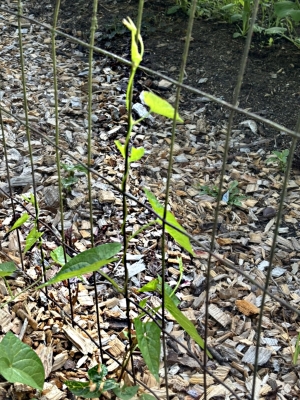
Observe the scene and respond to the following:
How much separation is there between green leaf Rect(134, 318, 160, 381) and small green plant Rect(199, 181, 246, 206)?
1.10 meters

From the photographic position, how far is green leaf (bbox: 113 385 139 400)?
137 cm

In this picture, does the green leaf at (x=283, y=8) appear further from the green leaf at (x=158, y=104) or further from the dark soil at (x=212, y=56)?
the green leaf at (x=158, y=104)

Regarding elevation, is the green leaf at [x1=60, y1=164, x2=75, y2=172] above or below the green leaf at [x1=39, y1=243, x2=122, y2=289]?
below

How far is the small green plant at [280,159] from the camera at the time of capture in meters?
2.43

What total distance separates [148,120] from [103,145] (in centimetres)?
32

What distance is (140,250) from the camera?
6.68ft

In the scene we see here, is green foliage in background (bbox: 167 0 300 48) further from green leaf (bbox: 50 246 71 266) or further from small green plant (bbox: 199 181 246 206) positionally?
green leaf (bbox: 50 246 71 266)

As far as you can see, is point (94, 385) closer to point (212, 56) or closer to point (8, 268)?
point (8, 268)

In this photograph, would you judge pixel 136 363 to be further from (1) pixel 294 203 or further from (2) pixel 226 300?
(1) pixel 294 203

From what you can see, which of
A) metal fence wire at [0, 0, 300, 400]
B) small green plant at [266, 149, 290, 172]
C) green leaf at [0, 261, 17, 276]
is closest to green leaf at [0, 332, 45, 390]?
metal fence wire at [0, 0, 300, 400]

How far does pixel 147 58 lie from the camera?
10.8ft

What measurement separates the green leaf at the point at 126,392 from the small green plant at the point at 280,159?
1.34 metres

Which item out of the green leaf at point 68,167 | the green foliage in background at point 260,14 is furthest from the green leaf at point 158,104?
the green foliage in background at point 260,14

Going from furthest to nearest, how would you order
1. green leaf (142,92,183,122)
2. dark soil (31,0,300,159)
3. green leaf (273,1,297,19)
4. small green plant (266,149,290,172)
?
green leaf (273,1,297,19)
dark soil (31,0,300,159)
small green plant (266,149,290,172)
green leaf (142,92,183,122)
